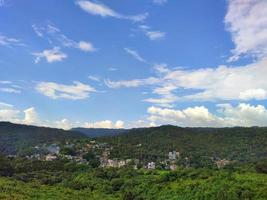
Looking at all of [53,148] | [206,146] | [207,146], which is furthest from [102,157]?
[207,146]

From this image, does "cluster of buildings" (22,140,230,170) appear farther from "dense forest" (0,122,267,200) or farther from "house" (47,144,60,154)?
"dense forest" (0,122,267,200)

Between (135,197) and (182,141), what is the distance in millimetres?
124638

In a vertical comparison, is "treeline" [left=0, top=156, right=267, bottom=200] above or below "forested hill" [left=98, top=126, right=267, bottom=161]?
below

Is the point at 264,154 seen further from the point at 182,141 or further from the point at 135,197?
the point at 135,197

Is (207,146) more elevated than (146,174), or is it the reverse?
(207,146)

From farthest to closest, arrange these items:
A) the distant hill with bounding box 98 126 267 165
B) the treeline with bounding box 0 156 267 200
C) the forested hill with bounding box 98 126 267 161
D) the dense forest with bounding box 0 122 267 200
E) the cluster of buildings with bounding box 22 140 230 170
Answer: the forested hill with bounding box 98 126 267 161 → the distant hill with bounding box 98 126 267 165 → the cluster of buildings with bounding box 22 140 230 170 → the dense forest with bounding box 0 122 267 200 → the treeline with bounding box 0 156 267 200

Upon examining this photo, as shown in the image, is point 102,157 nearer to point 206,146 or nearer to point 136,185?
point 206,146

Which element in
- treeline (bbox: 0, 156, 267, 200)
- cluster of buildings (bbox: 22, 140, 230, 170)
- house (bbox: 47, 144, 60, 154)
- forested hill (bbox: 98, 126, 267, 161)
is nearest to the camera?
treeline (bbox: 0, 156, 267, 200)

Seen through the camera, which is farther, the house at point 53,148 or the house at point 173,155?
the house at point 53,148

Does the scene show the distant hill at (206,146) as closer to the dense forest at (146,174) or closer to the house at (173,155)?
the dense forest at (146,174)

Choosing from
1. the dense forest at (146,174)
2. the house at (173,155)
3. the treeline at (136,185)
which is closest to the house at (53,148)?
the dense forest at (146,174)

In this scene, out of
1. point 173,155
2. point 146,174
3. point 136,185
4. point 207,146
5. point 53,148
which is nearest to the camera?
point 136,185

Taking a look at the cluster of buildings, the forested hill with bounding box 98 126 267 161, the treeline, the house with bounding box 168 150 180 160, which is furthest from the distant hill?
the treeline

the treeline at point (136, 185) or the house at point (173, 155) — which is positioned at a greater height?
the house at point (173, 155)
